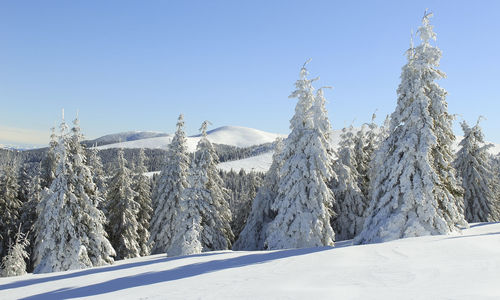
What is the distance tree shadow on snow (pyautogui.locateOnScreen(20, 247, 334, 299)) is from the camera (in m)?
11.8

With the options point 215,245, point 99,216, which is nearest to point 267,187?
point 215,245

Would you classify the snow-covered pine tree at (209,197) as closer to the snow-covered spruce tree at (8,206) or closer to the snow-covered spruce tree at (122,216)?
the snow-covered spruce tree at (122,216)

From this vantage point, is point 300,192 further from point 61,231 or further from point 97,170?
point 97,170

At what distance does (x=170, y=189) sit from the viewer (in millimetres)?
35094

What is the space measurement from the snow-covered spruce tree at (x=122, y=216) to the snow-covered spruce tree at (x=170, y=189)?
2161mm

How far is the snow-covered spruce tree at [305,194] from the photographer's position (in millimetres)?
22781

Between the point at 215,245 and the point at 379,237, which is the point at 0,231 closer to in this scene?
the point at 215,245

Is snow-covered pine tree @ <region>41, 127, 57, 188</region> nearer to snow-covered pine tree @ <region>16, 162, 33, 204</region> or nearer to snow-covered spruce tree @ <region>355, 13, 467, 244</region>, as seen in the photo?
snow-covered pine tree @ <region>16, 162, 33, 204</region>

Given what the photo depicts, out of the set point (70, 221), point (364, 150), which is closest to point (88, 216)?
point (70, 221)

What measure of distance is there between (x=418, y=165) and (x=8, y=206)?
41.6 metres

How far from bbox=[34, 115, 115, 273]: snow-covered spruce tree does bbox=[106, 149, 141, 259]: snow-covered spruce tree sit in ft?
31.2

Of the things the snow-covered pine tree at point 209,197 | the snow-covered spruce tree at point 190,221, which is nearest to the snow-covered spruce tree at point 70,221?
the snow-covered spruce tree at point 190,221

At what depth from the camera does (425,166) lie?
61.9ft

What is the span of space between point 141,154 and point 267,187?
17220 mm
